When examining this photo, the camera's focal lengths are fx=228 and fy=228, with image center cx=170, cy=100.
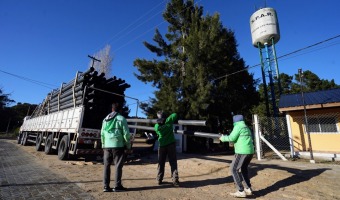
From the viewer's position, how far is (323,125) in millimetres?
11773

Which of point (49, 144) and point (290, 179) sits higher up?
point (49, 144)

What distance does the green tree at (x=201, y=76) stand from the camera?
51.6 feet

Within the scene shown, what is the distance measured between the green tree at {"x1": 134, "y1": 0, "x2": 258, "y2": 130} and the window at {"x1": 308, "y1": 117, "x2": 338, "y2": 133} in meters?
5.10

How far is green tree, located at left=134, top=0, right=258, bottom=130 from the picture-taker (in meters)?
15.7

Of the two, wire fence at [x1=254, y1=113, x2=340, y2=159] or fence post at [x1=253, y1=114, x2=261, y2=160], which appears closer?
fence post at [x1=253, y1=114, x2=261, y2=160]

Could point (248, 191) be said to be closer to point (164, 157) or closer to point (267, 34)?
point (164, 157)

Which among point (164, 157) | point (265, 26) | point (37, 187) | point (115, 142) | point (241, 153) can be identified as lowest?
point (37, 187)

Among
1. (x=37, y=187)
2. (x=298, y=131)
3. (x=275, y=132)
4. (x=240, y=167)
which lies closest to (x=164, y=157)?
(x=240, y=167)

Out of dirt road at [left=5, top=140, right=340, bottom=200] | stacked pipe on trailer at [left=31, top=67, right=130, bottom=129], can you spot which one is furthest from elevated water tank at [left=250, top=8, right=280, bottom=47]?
dirt road at [left=5, top=140, right=340, bottom=200]

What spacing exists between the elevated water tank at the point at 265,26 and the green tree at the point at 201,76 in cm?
348

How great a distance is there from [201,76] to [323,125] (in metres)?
7.51

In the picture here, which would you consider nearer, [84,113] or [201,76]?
[84,113]

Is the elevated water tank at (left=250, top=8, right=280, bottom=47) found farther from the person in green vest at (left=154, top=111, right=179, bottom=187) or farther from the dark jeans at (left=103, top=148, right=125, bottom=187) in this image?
the dark jeans at (left=103, top=148, right=125, bottom=187)

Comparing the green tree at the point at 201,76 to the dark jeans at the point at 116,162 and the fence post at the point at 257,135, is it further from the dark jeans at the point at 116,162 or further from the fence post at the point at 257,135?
the dark jeans at the point at 116,162
